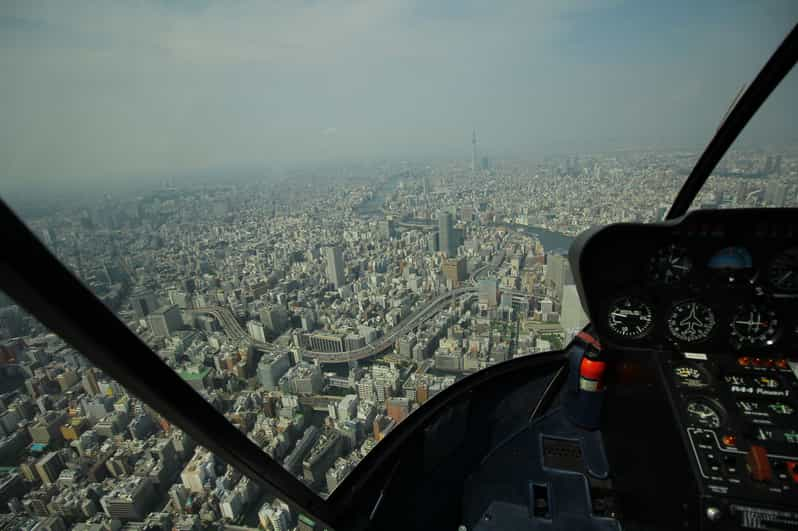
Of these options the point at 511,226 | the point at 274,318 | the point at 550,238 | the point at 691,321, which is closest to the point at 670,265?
the point at 691,321

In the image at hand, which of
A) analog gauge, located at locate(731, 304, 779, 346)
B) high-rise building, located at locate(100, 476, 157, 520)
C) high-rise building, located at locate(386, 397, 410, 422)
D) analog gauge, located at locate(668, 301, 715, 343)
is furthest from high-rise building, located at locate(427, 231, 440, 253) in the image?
high-rise building, located at locate(100, 476, 157, 520)

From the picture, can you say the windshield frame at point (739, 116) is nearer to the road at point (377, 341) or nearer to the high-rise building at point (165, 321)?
the road at point (377, 341)

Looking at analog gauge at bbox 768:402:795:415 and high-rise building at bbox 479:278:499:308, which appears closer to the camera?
analog gauge at bbox 768:402:795:415

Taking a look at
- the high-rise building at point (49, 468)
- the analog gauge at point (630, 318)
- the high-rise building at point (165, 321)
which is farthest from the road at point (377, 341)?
the analog gauge at point (630, 318)

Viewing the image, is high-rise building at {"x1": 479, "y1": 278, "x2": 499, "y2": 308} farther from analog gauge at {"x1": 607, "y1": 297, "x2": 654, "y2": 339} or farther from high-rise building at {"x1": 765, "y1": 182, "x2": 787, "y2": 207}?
high-rise building at {"x1": 765, "y1": 182, "x2": 787, "y2": 207}

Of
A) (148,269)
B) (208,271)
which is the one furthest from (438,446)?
(148,269)

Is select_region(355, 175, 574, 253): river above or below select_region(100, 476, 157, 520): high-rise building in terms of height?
above

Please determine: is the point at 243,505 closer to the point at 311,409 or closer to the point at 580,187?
the point at 311,409
